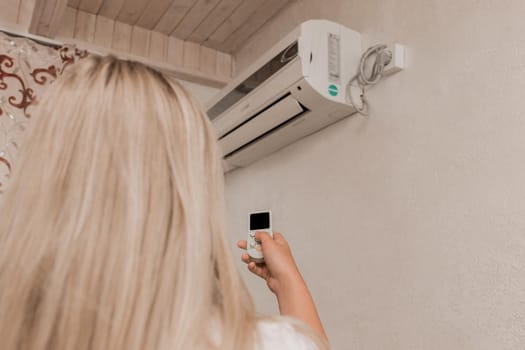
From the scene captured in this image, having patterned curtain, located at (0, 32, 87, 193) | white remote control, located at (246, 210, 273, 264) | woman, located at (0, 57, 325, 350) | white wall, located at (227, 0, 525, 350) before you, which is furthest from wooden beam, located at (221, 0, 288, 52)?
woman, located at (0, 57, 325, 350)

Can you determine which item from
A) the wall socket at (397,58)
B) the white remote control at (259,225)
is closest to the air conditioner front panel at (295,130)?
the wall socket at (397,58)

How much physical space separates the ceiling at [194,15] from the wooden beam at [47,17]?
206 millimetres

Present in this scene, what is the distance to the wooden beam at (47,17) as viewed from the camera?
6.09ft

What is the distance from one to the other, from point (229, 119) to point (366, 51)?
0.66m

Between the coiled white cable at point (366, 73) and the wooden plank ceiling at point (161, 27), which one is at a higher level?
the wooden plank ceiling at point (161, 27)

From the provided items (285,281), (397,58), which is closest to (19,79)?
(397,58)

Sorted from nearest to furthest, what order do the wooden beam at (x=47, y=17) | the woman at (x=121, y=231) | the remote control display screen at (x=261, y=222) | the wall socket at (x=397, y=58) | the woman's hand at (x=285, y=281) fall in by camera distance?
1. the woman at (x=121, y=231)
2. the woman's hand at (x=285, y=281)
3. the remote control display screen at (x=261, y=222)
4. the wall socket at (x=397, y=58)
5. the wooden beam at (x=47, y=17)

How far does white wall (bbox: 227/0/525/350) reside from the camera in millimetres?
1147

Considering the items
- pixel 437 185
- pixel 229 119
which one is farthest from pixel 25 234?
pixel 229 119

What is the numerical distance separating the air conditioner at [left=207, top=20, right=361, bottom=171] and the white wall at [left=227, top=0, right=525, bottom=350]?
89 mm

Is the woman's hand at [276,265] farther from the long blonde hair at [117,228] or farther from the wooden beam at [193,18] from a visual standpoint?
the wooden beam at [193,18]

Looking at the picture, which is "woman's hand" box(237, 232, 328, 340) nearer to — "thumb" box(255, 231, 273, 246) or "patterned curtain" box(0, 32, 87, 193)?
"thumb" box(255, 231, 273, 246)

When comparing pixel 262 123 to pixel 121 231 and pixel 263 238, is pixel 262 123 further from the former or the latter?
pixel 121 231

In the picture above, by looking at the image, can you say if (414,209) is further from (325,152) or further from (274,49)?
(274,49)
